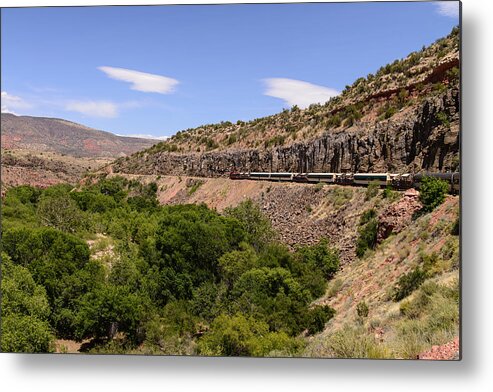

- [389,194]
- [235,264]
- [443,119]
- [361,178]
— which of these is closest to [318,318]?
[235,264]

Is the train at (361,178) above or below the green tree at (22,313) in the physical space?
above

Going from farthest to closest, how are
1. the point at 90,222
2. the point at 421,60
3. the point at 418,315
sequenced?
the point at 421,60 < the point at 90,222 < the point at 418,315

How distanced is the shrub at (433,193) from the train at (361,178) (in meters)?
0.17

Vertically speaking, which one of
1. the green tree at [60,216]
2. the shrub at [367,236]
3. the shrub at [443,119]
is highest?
the shrub at [443,119]

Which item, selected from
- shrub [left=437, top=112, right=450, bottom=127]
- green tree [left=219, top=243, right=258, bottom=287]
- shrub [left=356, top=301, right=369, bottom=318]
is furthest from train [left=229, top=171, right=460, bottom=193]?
green tree [left=219, top=243, right=258, bottom=287]

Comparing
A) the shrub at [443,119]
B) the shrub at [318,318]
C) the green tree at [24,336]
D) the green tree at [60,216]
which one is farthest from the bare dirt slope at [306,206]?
the green tree at [24,336]

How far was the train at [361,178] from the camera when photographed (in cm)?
1266

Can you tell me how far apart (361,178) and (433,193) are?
10.5 metres

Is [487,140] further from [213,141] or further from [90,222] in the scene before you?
[213,141]

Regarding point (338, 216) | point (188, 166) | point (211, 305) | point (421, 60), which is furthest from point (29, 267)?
point (188, 166)

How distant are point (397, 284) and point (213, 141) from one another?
4270cm

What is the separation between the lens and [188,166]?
4959 centimetres

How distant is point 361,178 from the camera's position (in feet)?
76.2

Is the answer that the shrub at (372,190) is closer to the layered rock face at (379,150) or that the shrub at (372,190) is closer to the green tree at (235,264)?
the layered rock face at (379,150)
